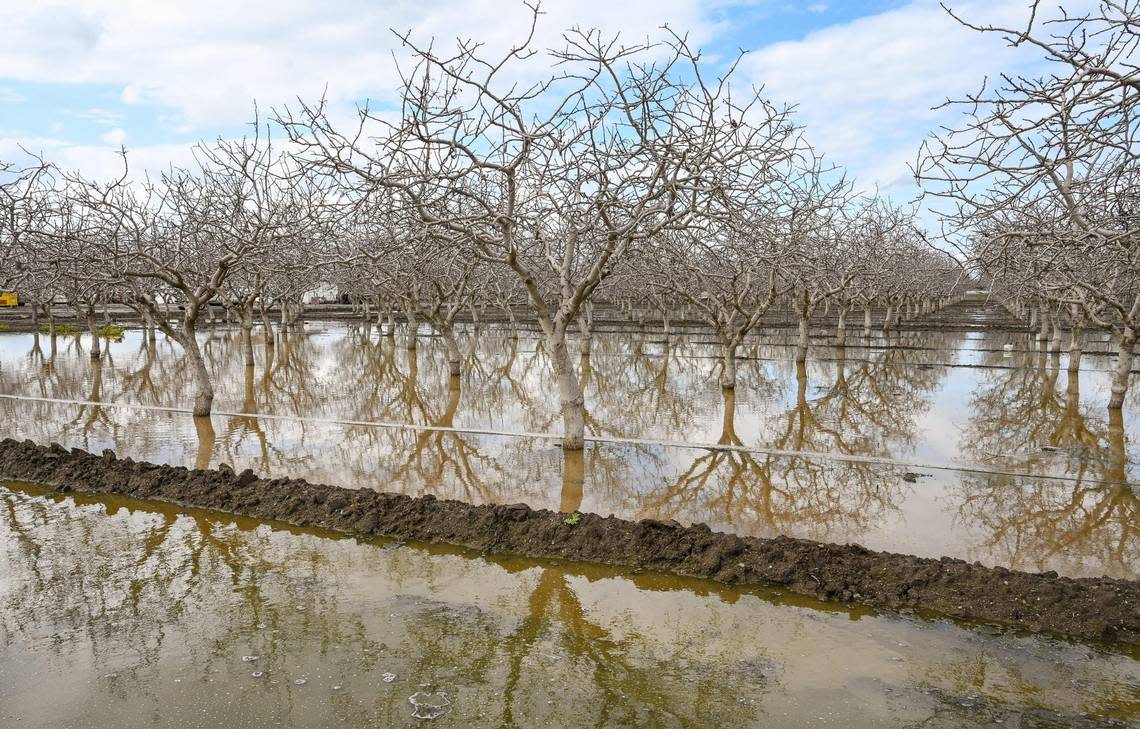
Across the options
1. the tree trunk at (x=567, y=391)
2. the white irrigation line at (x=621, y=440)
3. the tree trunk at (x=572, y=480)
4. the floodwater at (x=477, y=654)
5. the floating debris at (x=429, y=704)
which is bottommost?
the floating debris at (x=429, y=704)

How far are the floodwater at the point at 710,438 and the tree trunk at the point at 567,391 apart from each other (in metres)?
0.32

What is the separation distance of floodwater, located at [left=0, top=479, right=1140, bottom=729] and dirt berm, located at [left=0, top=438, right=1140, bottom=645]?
8.9 inches

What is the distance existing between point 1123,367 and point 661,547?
12690 millimetres

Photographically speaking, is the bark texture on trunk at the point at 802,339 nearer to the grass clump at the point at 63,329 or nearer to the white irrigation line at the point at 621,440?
the white irrigation line at the point at 621,440

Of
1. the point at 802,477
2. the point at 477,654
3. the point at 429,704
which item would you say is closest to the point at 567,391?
the point at 802,477

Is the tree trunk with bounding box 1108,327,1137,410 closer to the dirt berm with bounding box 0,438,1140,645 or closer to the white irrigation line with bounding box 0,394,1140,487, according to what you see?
the white irrigation line with bounding box 0,394,1140,487

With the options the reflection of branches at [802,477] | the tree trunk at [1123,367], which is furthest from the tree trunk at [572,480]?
the tree trunk at [1123,367]

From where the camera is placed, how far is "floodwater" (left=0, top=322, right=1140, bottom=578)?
26.3 ft

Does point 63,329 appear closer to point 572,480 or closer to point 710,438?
point 710,438

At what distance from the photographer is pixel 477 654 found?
500cm

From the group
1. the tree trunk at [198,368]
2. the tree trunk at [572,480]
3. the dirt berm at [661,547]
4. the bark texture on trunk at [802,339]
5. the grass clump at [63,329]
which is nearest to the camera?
the dirt berm at [661,547]

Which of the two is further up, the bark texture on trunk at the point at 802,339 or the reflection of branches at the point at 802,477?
the bark texture on trunk at the point at 802,339

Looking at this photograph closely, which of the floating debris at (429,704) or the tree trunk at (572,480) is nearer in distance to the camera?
the floating debris at (429,704)

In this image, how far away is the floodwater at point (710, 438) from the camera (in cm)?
803
